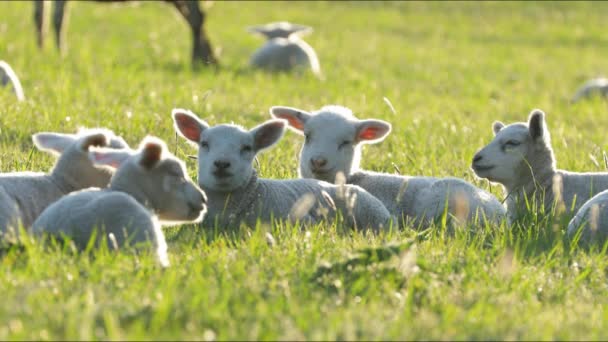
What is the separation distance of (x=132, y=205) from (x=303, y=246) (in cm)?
86

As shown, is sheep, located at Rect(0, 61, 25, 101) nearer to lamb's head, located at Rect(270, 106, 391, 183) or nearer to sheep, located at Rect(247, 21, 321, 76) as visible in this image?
lamb's head, located at Rect(270, 106, 391, 183)

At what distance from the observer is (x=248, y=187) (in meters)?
6.16

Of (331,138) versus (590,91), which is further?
(590,91)

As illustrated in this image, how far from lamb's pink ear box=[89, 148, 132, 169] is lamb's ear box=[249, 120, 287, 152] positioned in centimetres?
112

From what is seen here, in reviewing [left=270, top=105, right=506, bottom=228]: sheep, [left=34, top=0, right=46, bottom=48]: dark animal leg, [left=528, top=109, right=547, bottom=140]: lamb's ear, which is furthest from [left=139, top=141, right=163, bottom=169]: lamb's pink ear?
[left=34, top=0, right=46, bottom=48]: dark animal leg

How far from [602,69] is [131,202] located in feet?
73.3

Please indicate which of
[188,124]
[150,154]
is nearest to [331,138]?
[188,124]

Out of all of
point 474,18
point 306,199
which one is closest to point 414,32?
point 474,18

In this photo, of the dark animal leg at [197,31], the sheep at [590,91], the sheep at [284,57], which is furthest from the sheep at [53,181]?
the sheep at [590,91]

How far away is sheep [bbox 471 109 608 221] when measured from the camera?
6930mm

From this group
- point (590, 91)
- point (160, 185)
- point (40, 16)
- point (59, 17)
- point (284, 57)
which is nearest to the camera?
point (160, 185)

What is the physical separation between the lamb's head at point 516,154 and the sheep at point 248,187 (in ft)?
3.03

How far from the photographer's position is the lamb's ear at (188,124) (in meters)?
6.30

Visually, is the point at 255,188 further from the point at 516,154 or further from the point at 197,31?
the point at 197,31
